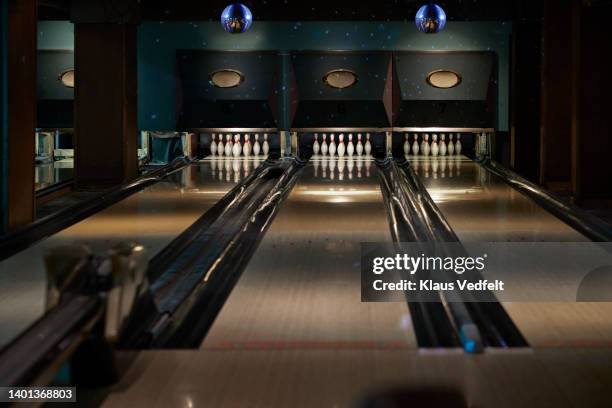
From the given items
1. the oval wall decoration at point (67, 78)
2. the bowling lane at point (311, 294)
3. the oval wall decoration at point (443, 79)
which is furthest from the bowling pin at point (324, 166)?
the oval wall decoration at point (67, 78)

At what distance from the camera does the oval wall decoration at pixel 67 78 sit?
10.5 meters

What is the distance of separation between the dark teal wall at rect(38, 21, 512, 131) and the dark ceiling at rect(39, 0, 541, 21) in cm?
8

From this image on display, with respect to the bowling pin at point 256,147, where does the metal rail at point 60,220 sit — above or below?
below

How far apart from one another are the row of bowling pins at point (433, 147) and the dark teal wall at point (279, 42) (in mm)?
645

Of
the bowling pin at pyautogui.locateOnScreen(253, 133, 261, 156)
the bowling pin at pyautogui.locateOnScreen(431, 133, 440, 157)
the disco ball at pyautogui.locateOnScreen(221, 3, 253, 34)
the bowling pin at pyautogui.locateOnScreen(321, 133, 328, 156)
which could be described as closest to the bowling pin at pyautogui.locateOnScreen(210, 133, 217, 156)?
the bowling pin at pyautogui.locateOnScreen(253, 133, 261, 156)

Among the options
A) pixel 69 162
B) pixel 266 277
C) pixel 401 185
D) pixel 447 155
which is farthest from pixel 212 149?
pixel 266 277

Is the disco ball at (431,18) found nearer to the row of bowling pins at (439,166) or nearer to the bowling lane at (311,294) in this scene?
the row of bowling pins at (439,166)

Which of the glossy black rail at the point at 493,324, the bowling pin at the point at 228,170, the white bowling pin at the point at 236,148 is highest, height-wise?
the white bowling pin at the point at 236,148

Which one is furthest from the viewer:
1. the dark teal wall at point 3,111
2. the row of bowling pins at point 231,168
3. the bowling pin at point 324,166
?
the bowling pin at point 324,166

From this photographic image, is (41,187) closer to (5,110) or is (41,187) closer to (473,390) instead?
(5,110)

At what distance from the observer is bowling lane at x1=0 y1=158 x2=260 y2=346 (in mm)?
3686

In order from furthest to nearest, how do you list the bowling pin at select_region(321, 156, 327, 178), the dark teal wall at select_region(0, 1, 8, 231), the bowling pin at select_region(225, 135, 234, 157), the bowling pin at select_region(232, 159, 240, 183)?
the bowling pin at select_region(225, 135, 234, 157), the bowling pin at select_region(321, 156, 327, 178), the bowling pin at select_region(232, 159, 240, 183), the dark teal wall at select_region(0, 1, 8, 231)

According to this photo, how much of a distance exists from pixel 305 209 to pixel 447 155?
4.52 metres

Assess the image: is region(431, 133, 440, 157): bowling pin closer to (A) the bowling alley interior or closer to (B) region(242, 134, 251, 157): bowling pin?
(A) the bowling alley interior
